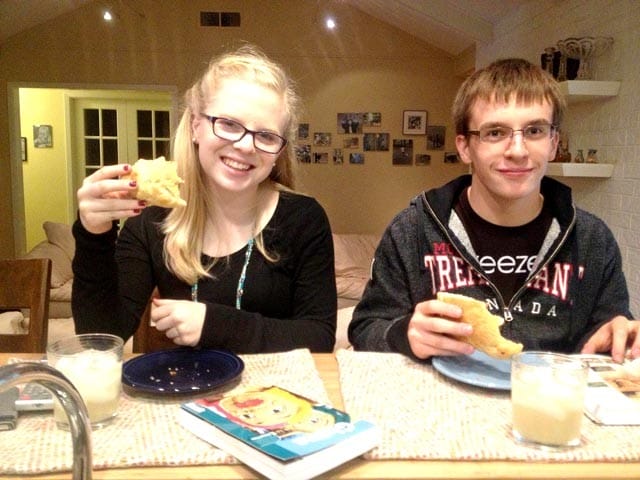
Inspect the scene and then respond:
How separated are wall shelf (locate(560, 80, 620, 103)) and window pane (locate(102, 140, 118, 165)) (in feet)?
18.6

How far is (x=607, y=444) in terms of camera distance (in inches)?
33.6

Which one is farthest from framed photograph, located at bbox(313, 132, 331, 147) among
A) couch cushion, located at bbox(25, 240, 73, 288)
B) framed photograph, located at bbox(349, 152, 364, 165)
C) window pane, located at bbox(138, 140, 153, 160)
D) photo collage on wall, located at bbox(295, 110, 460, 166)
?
couch cushion, located at bbox(25, 240, 73, 288)

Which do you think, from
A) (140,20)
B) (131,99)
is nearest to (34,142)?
(131,99)

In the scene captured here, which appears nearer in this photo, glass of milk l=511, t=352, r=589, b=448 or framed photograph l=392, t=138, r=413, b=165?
glass of milk l=511, t=352, r=589, b=448

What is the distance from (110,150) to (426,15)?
426cm

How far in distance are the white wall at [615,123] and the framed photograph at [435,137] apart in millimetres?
Result: 2406

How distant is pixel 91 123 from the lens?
718cm

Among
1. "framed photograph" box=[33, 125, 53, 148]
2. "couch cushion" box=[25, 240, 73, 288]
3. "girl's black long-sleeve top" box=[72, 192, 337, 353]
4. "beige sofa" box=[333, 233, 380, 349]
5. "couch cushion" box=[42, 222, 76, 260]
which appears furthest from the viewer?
"framed photograph" box=[33, 125, 53, 148]

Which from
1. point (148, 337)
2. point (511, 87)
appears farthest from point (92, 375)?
point (511, 87)

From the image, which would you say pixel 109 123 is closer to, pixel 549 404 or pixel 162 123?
pixel 162 123

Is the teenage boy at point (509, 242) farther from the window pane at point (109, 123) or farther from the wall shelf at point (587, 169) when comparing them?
the window pane at point (109, 123)

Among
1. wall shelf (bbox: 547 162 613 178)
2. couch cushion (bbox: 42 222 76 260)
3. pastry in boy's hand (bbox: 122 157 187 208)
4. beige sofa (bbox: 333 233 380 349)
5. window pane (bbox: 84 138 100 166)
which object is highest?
window pane (bbox: 84 138 100 166)

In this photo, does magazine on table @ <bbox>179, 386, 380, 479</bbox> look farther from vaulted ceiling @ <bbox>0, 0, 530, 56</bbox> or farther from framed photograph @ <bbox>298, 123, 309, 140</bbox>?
framed photograph @ <bbox>298, 123, 309, 140</bbox>

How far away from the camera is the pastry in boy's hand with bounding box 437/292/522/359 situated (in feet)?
3.36
